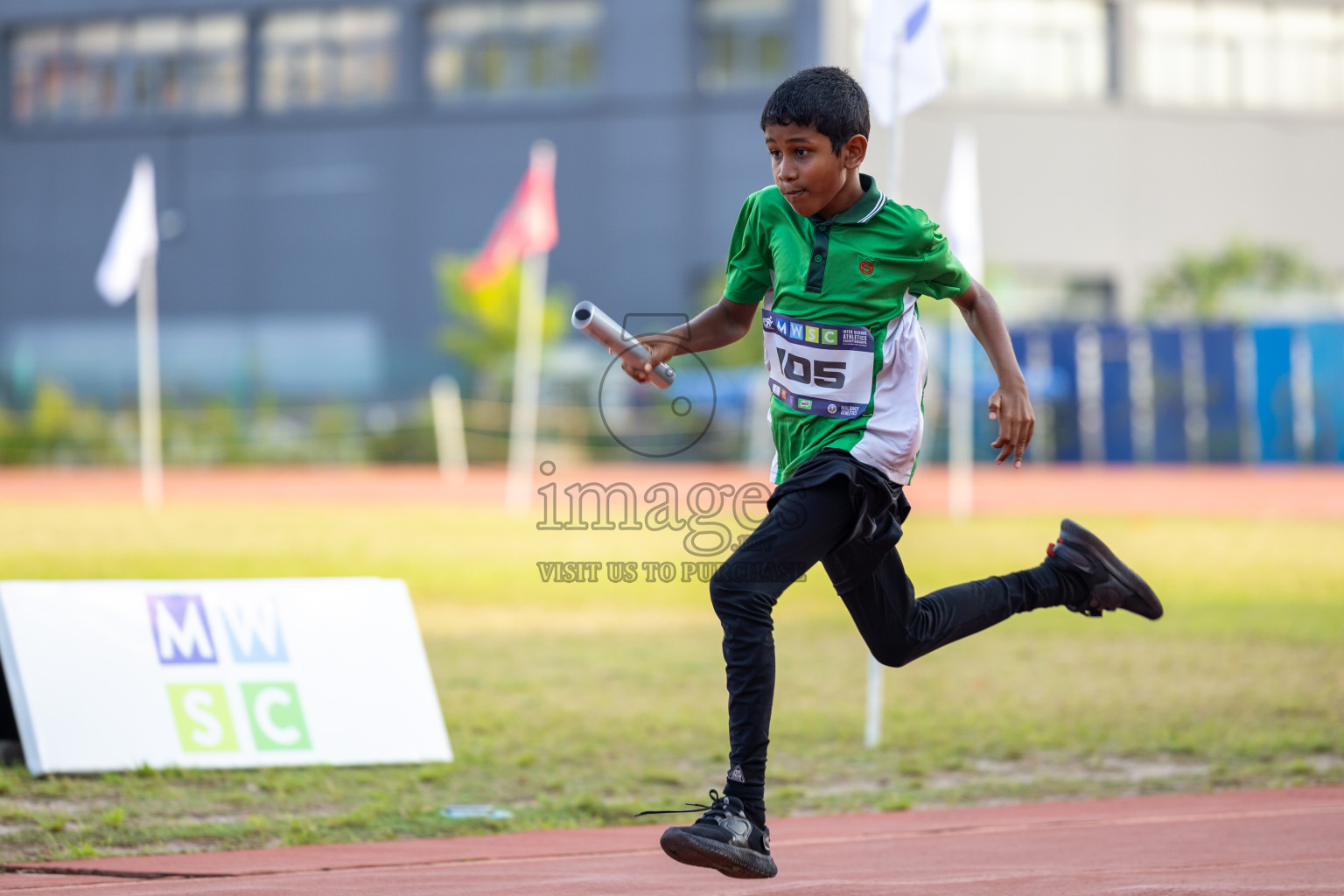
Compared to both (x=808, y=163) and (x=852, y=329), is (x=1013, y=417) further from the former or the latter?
(x=808, y=163)

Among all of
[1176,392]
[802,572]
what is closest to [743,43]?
[1176,392]

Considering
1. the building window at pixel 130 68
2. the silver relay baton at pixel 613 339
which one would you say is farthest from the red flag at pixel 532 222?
the building window at pixel 130 68

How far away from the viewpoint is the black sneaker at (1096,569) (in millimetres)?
4809

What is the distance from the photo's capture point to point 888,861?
15.3 feet

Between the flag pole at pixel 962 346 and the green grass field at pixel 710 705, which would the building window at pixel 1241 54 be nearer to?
the flag pole at pixel 962 346

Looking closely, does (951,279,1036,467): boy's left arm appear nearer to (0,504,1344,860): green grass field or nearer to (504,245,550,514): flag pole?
(0,504,1344,860): green grass field

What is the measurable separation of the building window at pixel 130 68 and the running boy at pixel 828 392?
3927 cm

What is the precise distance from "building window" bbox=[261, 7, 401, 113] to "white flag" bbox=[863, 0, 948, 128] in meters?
34.2

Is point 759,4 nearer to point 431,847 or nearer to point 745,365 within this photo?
point 745,365

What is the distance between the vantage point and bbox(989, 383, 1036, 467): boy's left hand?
4148mm

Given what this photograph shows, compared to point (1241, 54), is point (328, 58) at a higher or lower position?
higher

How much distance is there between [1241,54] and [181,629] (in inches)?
1512

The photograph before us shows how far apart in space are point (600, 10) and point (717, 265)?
23.0 ft

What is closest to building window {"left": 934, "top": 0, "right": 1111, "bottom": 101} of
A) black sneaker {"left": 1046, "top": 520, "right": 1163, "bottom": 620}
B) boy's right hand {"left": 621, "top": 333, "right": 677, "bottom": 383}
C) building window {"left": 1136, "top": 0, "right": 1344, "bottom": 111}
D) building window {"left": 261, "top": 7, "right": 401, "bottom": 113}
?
building window {"left": 1136, "top": 0, "right": 1344, "bottom": 111}
